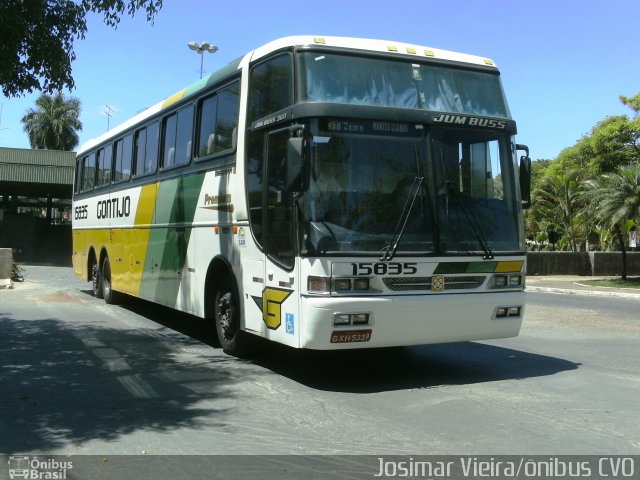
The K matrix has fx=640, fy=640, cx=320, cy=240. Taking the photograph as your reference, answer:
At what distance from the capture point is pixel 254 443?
5.18 meters

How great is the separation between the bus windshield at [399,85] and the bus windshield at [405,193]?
1.00ft

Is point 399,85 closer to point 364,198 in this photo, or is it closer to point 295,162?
point 364,198

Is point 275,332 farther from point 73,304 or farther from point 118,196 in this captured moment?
point 73,304

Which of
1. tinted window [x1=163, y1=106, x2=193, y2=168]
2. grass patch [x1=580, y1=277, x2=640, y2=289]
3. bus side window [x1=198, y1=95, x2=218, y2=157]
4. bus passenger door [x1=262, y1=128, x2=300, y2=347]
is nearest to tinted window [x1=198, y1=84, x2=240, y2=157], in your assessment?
bus side window [x1=198, y1=95, x2=218, y2=157]

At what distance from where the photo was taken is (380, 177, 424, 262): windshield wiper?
6.66 meters

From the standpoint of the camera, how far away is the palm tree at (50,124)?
2382 inches

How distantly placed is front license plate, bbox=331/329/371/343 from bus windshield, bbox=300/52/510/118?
7.94 feet

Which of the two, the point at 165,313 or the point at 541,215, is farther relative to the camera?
the point at 541,215

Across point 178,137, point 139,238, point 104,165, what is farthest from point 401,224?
point 104,165

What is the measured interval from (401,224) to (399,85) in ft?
5.33

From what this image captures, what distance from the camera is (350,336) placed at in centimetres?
662

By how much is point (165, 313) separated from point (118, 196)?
8.64ft

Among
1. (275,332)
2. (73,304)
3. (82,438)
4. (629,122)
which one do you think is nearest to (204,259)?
(275,332)

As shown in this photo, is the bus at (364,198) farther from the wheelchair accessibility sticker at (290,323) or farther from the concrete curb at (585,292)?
the concrete curb at (585,292)
